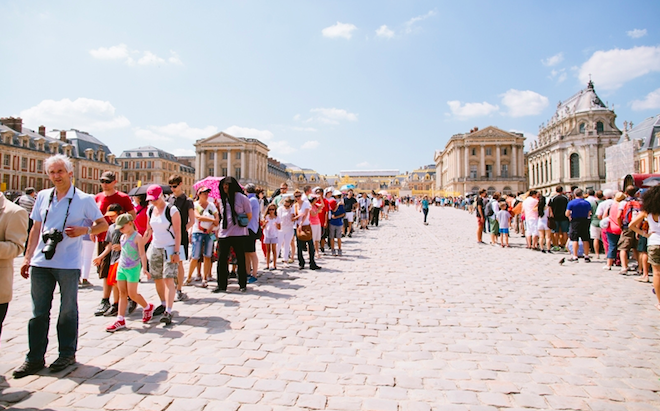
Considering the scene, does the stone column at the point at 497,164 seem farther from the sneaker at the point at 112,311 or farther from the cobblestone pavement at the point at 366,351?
the sneaker at the point at 112,311

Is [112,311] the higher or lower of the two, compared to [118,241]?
lower

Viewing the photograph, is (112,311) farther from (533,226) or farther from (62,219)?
(533,226)

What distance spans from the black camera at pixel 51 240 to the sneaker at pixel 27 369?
104 cm

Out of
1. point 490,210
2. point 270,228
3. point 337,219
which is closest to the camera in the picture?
point 270,228

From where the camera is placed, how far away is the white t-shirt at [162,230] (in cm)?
521

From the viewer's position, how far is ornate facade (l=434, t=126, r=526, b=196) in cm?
8562

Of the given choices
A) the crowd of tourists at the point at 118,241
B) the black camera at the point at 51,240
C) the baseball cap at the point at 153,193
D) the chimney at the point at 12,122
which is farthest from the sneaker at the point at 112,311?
the chimney at the point at 12,122

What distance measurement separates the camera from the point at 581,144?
72.6 meters

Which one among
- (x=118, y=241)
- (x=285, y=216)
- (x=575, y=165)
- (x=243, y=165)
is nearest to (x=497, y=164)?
(x=575, y=165)

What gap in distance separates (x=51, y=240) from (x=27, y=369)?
120cm

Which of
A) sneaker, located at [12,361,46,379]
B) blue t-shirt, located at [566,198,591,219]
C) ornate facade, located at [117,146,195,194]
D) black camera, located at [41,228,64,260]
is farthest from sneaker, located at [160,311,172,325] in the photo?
ornate facade, located at [117,146,195,194]

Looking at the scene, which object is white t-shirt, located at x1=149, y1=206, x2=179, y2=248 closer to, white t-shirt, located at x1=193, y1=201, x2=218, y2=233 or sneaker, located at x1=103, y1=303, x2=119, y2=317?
sneaker, located at x1=103, y1=303, x2=119, y2=317

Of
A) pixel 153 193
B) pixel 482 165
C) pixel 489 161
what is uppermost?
pixel 489 161

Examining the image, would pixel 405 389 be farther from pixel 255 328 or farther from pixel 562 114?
pixel 562 114
